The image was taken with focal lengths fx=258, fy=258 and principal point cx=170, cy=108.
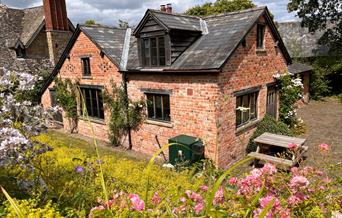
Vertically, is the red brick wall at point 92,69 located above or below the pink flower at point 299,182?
above

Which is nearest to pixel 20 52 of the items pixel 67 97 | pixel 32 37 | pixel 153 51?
pixel 32 37

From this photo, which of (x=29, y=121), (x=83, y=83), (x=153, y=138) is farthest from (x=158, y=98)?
(x=29, y=121)

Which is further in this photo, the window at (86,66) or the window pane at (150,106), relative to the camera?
the window at (86,66)

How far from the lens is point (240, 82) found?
11.0m

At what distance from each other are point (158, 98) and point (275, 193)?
9287 millimetres

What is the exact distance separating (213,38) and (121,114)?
230 inches

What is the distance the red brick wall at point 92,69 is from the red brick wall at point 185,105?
1.49 meters

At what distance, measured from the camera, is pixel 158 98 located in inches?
469

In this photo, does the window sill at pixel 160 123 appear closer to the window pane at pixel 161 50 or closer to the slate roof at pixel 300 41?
the window pane at pixel 161 50

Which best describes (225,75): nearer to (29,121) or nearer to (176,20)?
(176,20)

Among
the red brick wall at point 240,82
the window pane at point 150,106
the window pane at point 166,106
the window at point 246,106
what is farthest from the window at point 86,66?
the window at point 246,106

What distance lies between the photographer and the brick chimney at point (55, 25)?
18625 mm

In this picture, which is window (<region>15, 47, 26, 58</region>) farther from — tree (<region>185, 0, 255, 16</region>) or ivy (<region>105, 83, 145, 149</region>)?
tree (<region>185, 0, 255, 16</region>)

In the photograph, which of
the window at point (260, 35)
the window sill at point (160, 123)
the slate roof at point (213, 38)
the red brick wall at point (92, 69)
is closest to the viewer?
the slate roof at point (213, 38)
